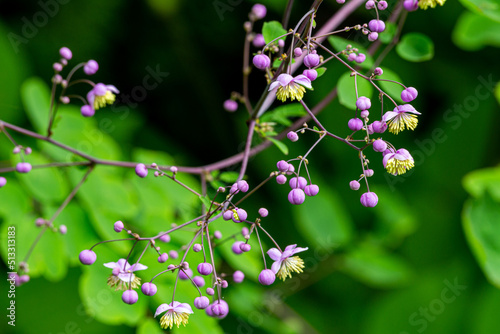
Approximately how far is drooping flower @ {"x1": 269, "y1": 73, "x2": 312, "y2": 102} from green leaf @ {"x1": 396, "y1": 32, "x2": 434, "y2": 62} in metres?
0.63

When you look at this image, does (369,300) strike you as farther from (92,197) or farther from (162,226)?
(92,197)

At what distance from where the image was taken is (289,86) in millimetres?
1148

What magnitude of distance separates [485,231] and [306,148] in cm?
108

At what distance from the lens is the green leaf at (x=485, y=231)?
1949 mm

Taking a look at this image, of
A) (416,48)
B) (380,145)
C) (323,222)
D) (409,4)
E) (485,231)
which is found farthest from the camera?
(323,222)

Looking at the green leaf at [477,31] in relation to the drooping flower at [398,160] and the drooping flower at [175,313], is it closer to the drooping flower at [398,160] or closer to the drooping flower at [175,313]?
the drooping flower at [398,160]

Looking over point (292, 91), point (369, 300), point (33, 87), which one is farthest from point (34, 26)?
point (369, 300)

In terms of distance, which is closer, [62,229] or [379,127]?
[379,127]

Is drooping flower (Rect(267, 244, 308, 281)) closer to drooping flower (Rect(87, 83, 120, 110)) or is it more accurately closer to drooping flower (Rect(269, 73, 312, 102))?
drooping flower (Rect(269, 73, 312, 102))

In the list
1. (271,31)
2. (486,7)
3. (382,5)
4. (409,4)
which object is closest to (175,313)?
(271,31)

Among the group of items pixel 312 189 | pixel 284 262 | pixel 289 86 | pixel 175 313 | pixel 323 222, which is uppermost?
pixel 289 86

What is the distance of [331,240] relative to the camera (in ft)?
8.24

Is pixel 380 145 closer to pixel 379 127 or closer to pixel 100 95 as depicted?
pixel 379 127

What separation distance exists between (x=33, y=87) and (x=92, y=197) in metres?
0.68
